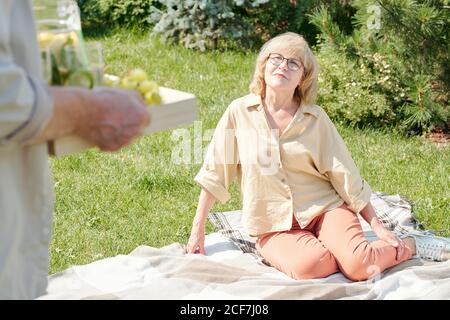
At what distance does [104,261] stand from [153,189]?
123 centimetres

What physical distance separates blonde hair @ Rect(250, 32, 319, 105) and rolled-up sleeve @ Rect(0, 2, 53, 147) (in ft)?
7.79

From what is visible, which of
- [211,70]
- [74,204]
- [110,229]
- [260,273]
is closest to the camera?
[260,273]

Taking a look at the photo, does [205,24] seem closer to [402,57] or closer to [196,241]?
[402,57]

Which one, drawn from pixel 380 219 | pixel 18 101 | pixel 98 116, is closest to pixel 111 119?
pixel 98 116

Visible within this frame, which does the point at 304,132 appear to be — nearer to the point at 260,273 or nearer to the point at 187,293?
the point at 260,273

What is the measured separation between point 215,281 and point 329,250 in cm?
58

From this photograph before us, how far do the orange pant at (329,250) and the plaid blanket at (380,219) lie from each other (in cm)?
26

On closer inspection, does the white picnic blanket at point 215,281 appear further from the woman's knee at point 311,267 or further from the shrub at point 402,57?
the shrub at point 402,57

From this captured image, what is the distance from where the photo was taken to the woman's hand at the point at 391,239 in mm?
4004

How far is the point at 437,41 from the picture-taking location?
6.18m

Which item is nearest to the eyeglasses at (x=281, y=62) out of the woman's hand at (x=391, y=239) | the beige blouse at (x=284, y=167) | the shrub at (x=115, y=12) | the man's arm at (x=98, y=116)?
the beige blouse at (x=284, y=167)

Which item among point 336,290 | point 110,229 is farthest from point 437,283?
point 110,229

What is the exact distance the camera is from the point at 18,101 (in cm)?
171

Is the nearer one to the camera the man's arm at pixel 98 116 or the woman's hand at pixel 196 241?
the man's arm at pixel 98 116
